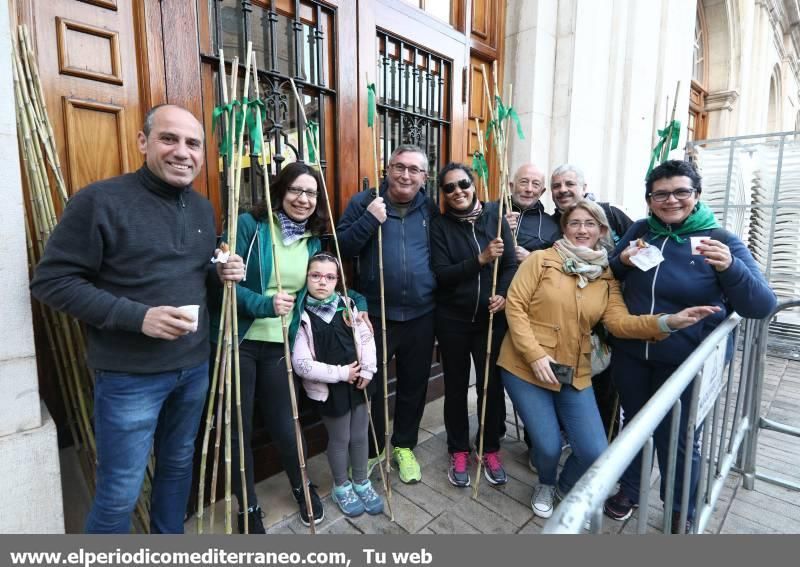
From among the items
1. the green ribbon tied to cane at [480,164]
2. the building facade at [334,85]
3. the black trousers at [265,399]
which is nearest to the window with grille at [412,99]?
the building facade at [334,85]

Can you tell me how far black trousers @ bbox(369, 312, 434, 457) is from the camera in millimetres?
2260

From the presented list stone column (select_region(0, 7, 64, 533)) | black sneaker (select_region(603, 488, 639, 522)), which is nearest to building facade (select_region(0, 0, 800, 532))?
stone column (select_region(0, 7, 64, 533))

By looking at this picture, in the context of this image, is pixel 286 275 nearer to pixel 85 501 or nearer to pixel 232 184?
pixel 232 184

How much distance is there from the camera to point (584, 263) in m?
1.94

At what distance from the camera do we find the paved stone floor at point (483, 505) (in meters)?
2.01

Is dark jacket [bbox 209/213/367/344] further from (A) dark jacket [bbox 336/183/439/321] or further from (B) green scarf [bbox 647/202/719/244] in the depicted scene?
(B) green scarf [bbox 647/202/719/244]

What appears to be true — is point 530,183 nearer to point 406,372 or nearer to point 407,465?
point 406,372

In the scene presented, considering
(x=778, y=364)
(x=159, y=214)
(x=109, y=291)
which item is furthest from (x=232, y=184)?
(x=778, y=364)

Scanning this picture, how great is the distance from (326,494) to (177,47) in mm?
2167

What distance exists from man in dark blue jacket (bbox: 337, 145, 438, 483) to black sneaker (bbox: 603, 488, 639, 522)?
0.93 m

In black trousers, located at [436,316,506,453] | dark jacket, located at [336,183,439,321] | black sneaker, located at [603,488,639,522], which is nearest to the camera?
black sneaker, located at [603,488,639,522]

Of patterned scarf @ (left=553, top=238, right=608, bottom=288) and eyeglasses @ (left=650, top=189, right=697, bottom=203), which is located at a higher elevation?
eyeglasses @ (left=650, top=189, right=697, bottom=203)

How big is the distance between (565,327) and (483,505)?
0.98 metres

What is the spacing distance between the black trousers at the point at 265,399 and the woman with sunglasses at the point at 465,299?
86 cm
